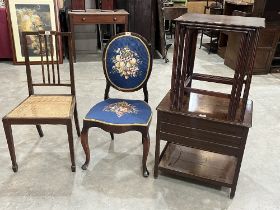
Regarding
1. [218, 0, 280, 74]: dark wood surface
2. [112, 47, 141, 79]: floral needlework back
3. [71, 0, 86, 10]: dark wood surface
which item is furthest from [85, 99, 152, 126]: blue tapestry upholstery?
[71, 0, 86, 10]: dark wood surface

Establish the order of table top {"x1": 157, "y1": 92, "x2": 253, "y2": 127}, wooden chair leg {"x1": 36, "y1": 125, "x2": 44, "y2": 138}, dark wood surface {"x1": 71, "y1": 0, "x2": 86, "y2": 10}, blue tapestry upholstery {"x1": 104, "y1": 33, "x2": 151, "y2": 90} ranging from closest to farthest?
table top {"x1": 157, "y1": 92, "x2": 253, "y2": 127}, blue tapestry upholstery {"x1": 104, "y1": 33, "x2": 151, "y2": 90}, wooden chair leg {"x1": 36, "y1": 125, "x2": 44, "y2": 138}, dark wood surface {"x1": 71, "y1": 0, "x2": 86, "y2": 10}

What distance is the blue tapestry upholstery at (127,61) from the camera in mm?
2125

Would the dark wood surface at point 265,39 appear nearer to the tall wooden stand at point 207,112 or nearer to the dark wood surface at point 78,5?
the tall wooden stand at point 207,112

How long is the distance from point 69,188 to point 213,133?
103cm

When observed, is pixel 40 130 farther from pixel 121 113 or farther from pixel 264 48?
pixel 264 48

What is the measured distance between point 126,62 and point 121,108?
0.36 m

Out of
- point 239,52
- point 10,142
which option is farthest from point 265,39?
point 10,142

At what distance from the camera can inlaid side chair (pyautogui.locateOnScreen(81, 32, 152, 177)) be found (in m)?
1.94

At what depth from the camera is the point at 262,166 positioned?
2213 millimetres

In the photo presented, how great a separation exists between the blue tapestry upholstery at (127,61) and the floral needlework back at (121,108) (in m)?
0.19

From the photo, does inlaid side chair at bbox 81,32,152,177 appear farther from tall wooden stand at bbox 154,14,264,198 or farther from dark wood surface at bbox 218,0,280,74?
dark wood surface at bbox 218,0,280,74

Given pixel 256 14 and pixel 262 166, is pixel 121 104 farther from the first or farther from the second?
pixel 256 14

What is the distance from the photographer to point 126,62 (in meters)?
2.16

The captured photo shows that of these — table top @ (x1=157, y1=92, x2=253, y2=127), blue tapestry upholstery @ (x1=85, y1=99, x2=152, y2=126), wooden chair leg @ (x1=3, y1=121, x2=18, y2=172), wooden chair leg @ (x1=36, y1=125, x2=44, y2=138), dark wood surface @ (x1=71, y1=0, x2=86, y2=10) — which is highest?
dark wood surface @ (x1=71, y1=0, x2=86, y2=10)
